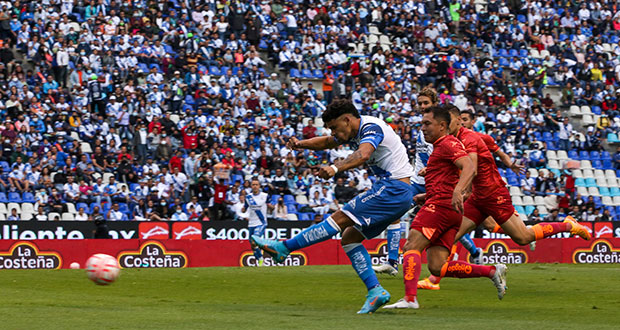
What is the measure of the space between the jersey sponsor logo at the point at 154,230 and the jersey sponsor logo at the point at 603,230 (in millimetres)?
13089

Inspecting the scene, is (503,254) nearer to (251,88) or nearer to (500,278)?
(251,88)

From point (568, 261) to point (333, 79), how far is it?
12.9m

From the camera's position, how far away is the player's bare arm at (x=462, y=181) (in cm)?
1032

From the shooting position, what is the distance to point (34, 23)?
33.0 meters

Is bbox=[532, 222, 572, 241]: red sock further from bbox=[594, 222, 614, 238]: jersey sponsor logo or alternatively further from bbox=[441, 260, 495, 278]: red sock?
bbox=[594, 222, 614, 238]: jersey sponsor logo

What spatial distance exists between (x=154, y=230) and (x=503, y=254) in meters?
9.44

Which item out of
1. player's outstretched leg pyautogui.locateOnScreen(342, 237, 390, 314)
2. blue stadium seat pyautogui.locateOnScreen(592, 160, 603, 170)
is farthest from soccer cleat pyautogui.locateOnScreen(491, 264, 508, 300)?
blue stadium seat pyautogui.locateOnScreen(592, 160, 603, 170)

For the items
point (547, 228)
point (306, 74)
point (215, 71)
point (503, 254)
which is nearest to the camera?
point (547, 228)

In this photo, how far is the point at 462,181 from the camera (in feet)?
34.4

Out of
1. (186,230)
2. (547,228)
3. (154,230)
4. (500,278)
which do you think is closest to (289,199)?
(186,230)

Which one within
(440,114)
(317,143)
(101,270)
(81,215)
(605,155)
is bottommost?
(101,270)

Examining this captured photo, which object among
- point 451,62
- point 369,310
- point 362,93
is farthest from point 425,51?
point 369,310

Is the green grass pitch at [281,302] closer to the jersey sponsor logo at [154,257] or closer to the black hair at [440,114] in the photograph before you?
the black hair at [440,114]

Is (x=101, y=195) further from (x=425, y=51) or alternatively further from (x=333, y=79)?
(x=425, y=51)
